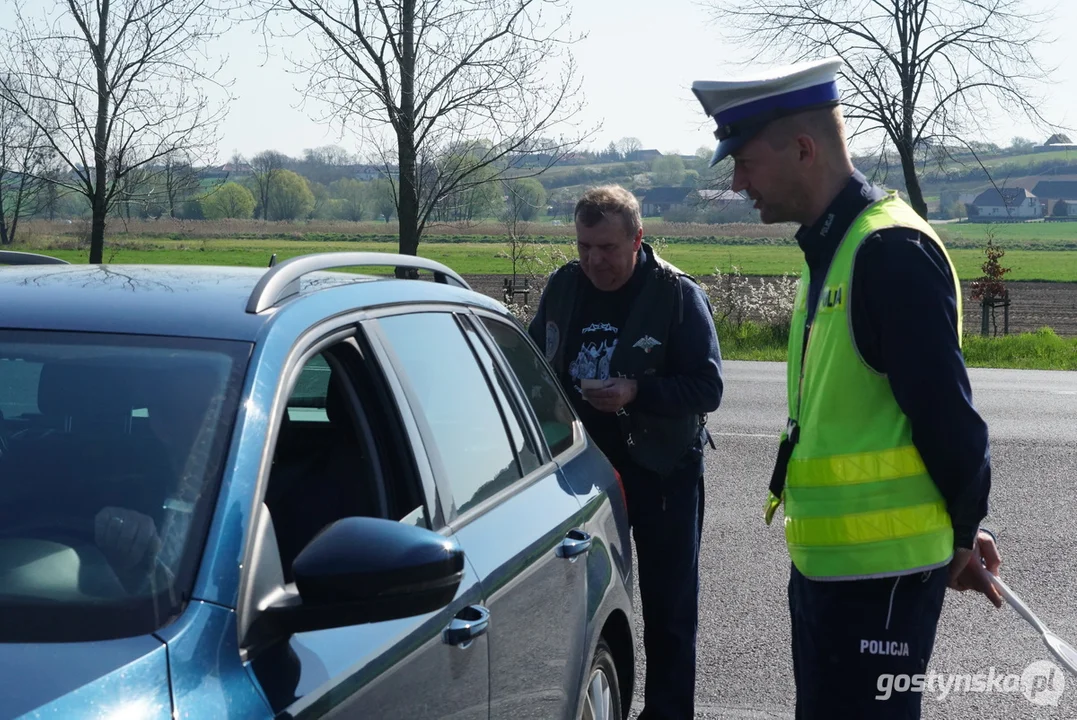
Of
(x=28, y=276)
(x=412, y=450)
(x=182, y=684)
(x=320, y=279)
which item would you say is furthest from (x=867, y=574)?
(x=28, y=276)

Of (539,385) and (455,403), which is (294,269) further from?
(539,385)

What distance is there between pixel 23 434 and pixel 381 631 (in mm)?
787

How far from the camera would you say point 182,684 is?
1.80 meters

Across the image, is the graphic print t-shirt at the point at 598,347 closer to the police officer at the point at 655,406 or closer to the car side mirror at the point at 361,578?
the police officer at the point at 655,406

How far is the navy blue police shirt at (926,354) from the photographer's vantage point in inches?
108

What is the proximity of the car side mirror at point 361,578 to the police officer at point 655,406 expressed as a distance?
2.40 meters

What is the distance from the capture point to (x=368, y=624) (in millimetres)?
2189

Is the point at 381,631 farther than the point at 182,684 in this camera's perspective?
Yes

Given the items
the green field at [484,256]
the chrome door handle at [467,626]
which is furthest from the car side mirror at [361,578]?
the green field at [484,256]

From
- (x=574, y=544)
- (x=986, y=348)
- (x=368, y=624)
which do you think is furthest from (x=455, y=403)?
(x=986, y=348)

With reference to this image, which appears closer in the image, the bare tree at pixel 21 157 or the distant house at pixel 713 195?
the bare tree at pixel 21 157

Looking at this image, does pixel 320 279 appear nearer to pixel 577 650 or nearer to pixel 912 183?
pixel 577 650

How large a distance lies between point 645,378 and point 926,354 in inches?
72.6

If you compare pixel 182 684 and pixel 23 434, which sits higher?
pixel 23 434
